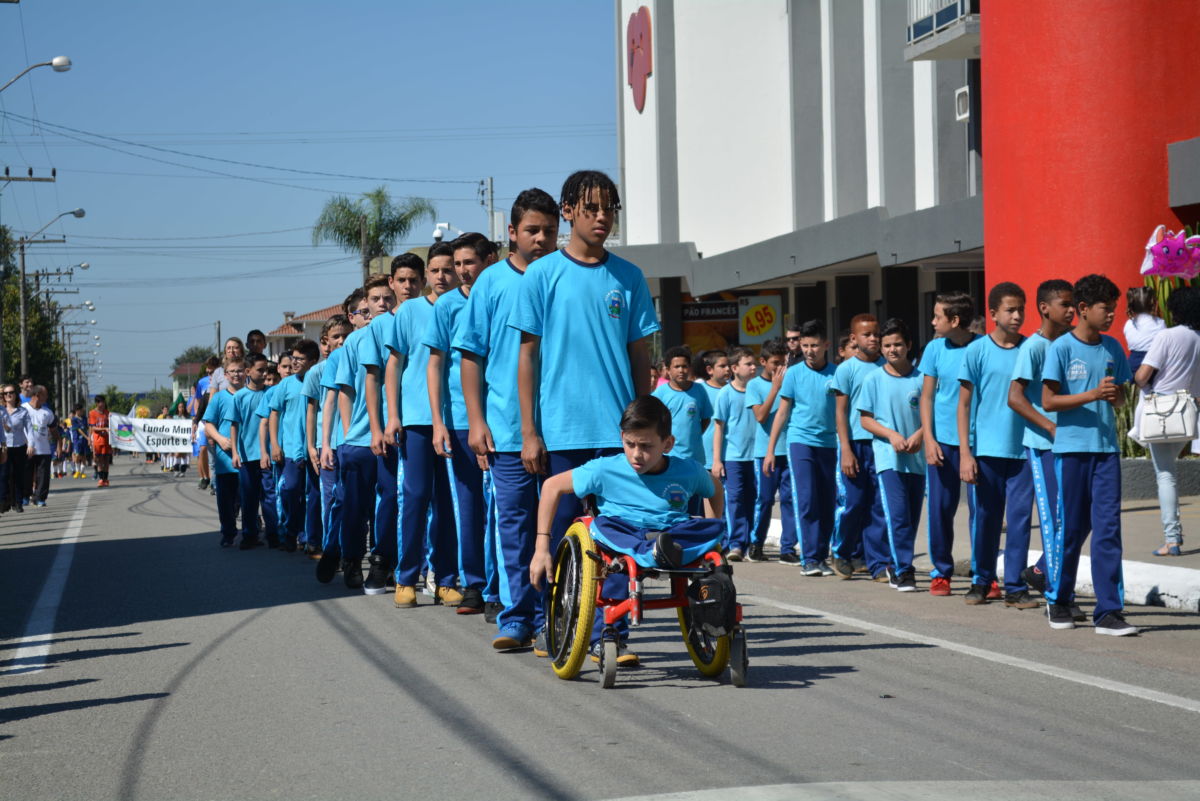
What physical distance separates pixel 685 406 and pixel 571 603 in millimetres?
5675

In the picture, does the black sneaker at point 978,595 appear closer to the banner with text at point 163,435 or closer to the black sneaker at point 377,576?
the black sneaker at point 377,576

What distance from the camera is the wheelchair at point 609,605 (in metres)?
6.70

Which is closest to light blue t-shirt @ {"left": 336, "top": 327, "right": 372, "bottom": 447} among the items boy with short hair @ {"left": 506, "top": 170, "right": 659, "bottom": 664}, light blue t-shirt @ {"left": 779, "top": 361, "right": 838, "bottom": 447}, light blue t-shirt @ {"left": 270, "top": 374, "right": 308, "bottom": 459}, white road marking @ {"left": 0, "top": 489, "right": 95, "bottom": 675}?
white road marking @ {"left": 0, "top": 489, "right": 95, "bottom": 675}

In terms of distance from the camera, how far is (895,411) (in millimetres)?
10961

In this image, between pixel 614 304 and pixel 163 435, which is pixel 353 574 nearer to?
pixel 614 304

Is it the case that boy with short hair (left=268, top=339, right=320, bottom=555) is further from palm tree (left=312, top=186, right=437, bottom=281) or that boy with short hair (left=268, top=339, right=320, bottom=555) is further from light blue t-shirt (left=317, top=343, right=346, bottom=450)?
palm tree (left=312, top=186, right=437, bottom=281)

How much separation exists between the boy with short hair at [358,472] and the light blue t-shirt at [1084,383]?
4465 mm

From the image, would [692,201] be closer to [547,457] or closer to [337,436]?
[337,436]

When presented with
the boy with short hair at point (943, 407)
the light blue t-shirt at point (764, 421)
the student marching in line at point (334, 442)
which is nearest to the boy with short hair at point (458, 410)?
the student marching in line at point (334, 442)

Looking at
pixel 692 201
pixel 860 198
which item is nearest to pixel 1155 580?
pixel 860 198

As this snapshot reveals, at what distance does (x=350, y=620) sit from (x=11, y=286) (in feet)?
278

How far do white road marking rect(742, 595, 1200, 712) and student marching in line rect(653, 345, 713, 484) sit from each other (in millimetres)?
2618

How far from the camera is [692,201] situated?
128 feet

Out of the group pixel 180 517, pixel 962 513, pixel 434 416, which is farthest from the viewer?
pixel 180 517
